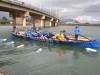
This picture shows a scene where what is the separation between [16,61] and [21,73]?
315 cm

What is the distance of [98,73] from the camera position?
36.4 ft

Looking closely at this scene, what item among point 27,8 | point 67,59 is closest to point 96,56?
point 67,59

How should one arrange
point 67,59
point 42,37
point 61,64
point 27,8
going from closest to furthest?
1. point 61,64
2. point 67,59
3. point 42,37
4. point 27,8

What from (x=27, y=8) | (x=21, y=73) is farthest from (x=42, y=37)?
→ (x=27, y=8)

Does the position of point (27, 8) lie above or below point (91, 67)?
above

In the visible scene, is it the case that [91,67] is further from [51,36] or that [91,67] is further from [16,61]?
[51,36]

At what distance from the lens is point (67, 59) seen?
14758 millimetres

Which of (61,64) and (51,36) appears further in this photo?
(51,36)

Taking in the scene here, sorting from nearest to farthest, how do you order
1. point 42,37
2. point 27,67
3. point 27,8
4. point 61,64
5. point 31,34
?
point 27,67 → point 61,64 → point 42,37 → point 31,34 → point 27,8

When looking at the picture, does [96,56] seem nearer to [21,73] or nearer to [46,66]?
[46,66]

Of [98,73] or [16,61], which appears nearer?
[98,73]

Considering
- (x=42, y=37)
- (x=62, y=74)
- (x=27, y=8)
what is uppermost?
(x=27, y=8)

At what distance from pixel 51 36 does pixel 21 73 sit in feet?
45.3

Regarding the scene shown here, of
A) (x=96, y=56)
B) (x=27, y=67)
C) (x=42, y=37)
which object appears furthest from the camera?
(x=42, y=37)
